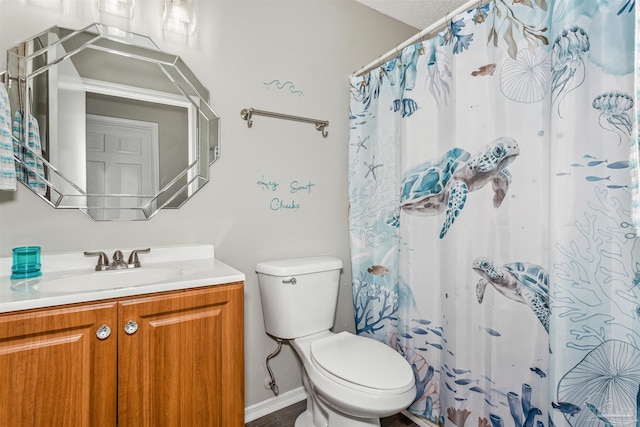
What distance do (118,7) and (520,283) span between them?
201 cm

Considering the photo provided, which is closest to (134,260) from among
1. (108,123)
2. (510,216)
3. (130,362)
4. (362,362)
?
(130,362)

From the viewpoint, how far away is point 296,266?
63.8 inches

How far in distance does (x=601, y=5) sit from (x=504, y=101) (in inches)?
14.2

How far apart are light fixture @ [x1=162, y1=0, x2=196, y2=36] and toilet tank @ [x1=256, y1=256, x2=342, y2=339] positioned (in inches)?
47.0

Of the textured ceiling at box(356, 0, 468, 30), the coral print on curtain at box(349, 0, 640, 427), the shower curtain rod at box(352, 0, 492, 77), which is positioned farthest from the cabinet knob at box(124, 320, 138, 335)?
the textured ceiling at box(356, 0, 468, 30)

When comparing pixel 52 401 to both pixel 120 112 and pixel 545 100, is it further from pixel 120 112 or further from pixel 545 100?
pixel 545 100

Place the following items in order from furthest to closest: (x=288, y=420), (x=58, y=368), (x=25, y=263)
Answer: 1. (x=288, y=420)
2. (x=25, y=263)
3. (x=58, y=368)

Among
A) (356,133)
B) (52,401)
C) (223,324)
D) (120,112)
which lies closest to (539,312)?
(223,324)

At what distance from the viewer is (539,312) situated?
116 centimetres

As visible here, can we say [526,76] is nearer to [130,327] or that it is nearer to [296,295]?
[296,295]

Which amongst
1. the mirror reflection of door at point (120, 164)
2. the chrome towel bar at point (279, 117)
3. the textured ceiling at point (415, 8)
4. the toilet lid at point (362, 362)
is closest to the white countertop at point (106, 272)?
the mirror reflection of door at point (120, 164)

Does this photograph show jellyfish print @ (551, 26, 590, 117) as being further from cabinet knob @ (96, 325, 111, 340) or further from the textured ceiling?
cabinet knob @ (96, 325, 111, 340)

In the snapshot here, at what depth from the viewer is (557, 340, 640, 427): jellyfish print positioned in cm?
95

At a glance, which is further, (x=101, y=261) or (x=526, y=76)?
(x=101, y=261)
